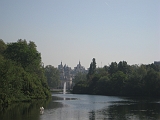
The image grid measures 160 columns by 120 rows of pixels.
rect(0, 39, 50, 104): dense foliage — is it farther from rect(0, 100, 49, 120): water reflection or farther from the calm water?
rect(0, 100, 49, 120): water reflection

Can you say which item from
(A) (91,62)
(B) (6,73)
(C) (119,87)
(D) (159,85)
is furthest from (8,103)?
(A) (91,62)

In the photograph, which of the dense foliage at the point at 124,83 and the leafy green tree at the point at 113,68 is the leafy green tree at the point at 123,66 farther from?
the leafy green tree at the point at 113,68

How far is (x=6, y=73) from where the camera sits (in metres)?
56.6

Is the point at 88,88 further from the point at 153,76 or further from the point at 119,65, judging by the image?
the point at 153,76

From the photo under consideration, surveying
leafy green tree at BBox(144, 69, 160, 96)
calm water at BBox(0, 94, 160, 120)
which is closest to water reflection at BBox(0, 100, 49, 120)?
calm water at BBox(0, 94, 160, 120)

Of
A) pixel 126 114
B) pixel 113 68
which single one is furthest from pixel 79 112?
pixel 113 68

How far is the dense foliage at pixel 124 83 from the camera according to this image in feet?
348

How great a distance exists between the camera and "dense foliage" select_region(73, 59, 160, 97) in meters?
106

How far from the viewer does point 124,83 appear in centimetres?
12456

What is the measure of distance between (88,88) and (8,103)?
9046cm

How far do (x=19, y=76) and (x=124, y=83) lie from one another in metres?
65.0

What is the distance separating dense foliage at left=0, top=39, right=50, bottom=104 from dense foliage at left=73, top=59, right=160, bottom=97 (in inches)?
1398

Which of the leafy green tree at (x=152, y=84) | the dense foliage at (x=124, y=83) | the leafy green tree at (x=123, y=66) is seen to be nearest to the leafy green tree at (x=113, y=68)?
the dense foliage at (x=124, y=83)

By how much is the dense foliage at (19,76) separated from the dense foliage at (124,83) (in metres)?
35.5
